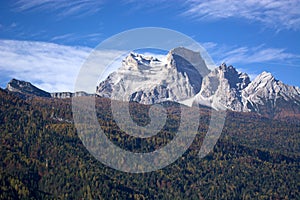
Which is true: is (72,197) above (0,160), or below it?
below

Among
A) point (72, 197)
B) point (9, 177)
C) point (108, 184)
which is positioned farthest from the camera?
point (108, 184)

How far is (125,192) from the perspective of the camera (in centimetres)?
19650

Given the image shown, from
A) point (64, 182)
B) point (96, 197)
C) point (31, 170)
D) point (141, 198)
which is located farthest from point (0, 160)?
point (141, 198)

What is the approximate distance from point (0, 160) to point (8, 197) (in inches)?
1638

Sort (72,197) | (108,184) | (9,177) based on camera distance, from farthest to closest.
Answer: (108,184), (72,197), (9,177)

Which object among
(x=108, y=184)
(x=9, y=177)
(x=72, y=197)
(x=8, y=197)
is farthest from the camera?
(x=108, y=184)

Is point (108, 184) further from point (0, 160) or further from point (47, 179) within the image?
point (0, 160)

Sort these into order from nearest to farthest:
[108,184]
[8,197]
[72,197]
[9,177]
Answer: [8,197]
[9,177]
[72,197]
[108,184]

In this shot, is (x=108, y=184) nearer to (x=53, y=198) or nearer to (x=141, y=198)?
(x=141, y=198)

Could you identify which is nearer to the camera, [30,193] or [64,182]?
[30,193]

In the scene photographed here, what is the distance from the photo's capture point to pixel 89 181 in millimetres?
194875

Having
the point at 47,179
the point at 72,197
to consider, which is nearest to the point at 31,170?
the point at 47,179

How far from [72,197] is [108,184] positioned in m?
16.2

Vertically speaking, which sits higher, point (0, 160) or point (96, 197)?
point (0, 160)
